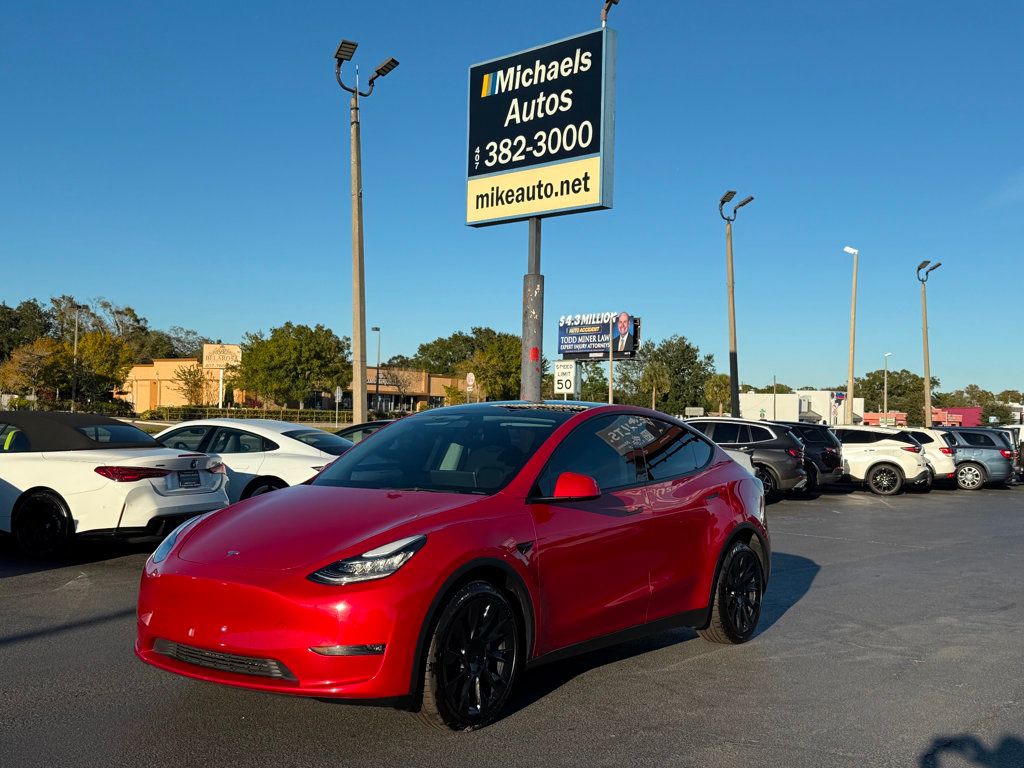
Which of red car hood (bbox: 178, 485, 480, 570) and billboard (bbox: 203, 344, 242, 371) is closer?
red car hood (bbox: 178, 485, 480, 570)

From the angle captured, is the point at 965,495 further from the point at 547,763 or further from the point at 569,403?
the point at 547,763

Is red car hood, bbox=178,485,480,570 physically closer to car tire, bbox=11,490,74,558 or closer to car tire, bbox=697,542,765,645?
car tire, bbox=697,542,765,645

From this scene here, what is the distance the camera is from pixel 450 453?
5.49 m

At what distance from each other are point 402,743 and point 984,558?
358 inches

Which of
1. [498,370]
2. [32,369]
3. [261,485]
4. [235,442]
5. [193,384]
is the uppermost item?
[498,370]

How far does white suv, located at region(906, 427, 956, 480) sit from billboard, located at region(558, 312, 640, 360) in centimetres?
4450

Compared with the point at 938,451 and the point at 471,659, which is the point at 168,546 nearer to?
the point at 471,659

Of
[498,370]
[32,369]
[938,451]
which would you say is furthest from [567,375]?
[498,370]

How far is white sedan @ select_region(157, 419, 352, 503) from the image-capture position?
451 inches

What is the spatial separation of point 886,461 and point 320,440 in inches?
631

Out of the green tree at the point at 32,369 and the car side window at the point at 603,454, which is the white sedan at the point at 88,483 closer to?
the car side window at the point at 603,454

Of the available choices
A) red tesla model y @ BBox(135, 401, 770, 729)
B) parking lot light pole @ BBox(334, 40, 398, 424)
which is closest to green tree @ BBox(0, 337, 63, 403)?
parking lot light pole @ BBox(334, 40, 398, 424)

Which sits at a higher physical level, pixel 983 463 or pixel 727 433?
pixel 727 433

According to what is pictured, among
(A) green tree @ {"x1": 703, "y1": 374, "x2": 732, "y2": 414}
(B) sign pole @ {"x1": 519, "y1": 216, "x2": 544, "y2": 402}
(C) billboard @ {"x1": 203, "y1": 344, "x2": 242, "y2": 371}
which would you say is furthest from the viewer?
(A) green tree @ {"x1": 703, "y1": 374, "x2": 732, "y2": 414}
